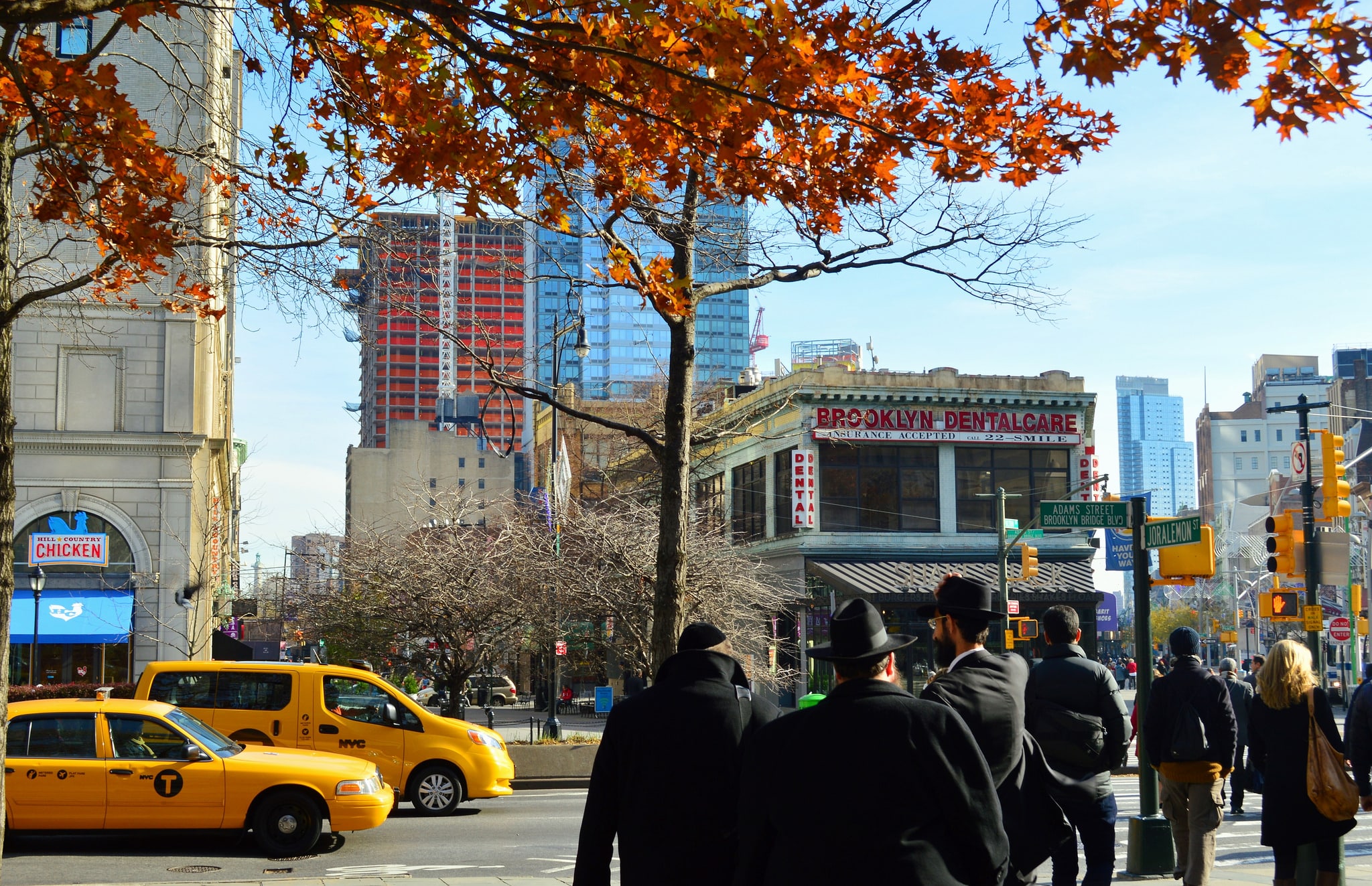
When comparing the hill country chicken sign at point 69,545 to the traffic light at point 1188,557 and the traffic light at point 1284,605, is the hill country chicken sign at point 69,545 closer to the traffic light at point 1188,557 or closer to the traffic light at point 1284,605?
the traffic light at point 1284,605

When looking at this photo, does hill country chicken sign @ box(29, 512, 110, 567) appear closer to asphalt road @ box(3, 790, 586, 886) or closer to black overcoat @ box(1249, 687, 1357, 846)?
asphalt road @ box(3, 790, 586, 886)

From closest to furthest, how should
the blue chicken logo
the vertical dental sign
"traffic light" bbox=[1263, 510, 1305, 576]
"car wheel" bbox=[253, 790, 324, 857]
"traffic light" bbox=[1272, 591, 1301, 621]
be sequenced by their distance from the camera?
"car wheel" bbox=[253, 790, 324, 857]
"traffic light" bbox=[1263, 510, 1305, 576]
"traffic light" bbox=[1272, 591, 1301, 621]
the blue chicken logo
the vertical dental sign

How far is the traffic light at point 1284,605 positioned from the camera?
22312 millimetres

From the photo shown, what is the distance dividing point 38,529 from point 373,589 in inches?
425

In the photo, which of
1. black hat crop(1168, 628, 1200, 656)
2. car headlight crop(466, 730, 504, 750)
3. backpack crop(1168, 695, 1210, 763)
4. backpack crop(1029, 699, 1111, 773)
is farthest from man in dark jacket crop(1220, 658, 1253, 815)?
car headlight crop(466, 730, 504, 750)

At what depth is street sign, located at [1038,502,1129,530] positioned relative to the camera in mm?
13828

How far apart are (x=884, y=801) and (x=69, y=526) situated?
112 feet

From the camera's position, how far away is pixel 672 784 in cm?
552

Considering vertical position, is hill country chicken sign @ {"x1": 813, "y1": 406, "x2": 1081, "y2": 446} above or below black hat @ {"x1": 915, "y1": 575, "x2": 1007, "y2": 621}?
above

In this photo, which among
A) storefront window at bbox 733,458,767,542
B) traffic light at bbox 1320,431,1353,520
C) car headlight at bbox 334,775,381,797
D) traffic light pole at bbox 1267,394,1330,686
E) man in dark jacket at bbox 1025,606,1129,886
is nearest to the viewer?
man in dark jacket at bbox 1025,606,1129,886

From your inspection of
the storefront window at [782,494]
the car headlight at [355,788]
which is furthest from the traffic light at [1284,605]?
the storefront window at [782,494]

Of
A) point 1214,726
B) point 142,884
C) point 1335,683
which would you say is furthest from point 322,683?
point 1335,683

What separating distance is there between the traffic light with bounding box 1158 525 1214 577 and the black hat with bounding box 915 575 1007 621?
719 centimetres

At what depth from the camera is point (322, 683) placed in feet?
56.6
